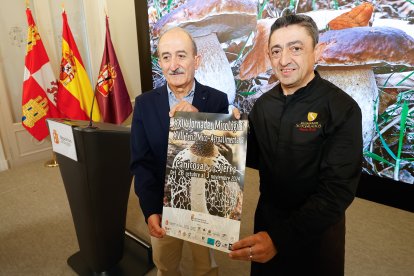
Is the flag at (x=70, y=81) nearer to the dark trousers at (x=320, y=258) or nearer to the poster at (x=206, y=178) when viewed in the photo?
the poster at (x=206, y=178)

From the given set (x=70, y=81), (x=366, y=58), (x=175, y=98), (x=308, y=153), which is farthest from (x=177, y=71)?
(x=70, y=81)

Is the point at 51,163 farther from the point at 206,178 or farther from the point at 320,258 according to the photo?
the point at 320,258

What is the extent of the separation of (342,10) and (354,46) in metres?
0.31

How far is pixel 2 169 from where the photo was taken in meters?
3.33

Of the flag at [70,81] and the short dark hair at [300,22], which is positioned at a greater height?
the short dark hair at [300,22]

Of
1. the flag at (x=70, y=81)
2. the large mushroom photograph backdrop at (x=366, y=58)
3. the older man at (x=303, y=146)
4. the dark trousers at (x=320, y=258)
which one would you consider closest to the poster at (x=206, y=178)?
the older man at (x=303, y=146)

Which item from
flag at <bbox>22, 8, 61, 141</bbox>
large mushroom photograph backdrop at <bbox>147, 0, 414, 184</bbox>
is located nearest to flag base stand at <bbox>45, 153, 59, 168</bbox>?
flag at <bbox>22, 8, 61, 141</bbox>

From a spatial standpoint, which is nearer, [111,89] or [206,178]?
[206,178]

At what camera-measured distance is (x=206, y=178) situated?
84cm

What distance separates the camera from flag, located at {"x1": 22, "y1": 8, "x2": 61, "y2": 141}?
3.07m

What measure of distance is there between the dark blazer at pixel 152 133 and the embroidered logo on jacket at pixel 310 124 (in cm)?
36

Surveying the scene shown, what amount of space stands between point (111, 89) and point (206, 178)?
3122 millimetres

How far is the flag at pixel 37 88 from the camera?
3.07 m

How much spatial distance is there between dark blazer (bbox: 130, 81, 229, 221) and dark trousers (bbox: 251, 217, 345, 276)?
494 mm
